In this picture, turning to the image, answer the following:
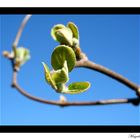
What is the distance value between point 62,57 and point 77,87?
39 millimetres

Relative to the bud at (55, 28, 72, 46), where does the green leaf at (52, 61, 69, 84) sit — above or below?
below

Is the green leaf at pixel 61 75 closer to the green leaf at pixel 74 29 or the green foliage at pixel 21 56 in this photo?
the green leaf at pixel 74 29

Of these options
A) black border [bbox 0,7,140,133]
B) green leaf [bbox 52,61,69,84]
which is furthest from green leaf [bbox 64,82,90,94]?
black border [bbox 0,7,140,133]

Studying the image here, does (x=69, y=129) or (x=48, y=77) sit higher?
(x=48, y=77)

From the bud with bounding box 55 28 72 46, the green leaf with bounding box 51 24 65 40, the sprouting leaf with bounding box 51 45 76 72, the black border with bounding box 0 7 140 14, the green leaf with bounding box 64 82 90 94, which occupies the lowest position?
the green leaf with bounding box 64 82 90 94

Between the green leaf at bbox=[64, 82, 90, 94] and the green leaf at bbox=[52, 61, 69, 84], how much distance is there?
0.01m

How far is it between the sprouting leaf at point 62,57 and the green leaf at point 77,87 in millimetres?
20

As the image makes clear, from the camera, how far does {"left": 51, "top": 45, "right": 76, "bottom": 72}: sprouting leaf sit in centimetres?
36

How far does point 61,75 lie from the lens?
372 millimetres

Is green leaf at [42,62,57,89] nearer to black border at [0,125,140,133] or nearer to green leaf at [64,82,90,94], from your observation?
green leaf at [64,82,90,94]

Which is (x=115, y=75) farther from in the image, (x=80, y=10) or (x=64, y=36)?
(x=80, y=10)

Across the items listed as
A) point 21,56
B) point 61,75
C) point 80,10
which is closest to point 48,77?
point 61,75

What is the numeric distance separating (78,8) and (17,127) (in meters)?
0.30
